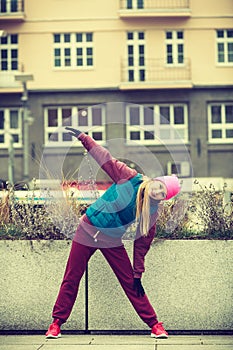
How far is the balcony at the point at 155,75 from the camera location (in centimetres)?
3759

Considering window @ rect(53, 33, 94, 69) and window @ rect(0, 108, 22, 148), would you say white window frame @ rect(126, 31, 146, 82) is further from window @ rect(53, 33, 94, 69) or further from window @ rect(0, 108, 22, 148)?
window @ rect(0, 108, 22, 148)

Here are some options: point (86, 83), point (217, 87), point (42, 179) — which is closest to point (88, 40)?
point (86, 83)

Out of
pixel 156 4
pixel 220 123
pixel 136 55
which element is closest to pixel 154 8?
pixel 156 4

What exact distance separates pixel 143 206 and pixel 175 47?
112 ft

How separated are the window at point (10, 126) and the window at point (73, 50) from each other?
3.20m

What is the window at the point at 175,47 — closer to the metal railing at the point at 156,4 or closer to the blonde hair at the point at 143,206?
the metal railing at the point at 156,4

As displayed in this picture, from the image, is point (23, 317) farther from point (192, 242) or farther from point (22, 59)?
point (22, 59)

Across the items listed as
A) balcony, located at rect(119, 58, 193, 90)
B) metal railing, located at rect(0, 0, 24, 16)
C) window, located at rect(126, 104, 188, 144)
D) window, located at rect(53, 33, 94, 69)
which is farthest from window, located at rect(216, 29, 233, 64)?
metal railing, located at rect(0, 0, 24, 16)

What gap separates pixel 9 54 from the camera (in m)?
40.4

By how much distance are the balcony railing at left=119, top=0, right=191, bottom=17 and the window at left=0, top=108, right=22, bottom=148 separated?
23.9 feet

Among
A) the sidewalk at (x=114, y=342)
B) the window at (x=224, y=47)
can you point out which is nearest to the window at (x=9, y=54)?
the window at (x=224, y=47)

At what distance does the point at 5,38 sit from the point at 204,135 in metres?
11.2

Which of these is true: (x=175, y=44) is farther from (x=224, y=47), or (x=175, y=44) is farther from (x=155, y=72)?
(x=224, y=47)

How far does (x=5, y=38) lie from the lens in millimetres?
40344
